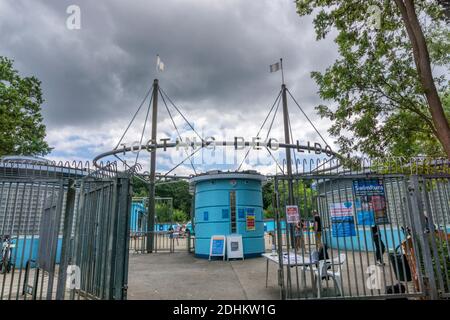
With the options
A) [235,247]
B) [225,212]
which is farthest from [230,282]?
[225,212]

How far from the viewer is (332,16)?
823cm

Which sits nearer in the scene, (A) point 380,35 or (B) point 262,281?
(B) point 262,281

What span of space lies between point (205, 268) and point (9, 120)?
11034mm

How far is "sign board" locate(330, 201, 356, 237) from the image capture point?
17.6 feet

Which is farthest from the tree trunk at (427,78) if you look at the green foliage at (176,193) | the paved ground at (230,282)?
the green foliage at (176,193)

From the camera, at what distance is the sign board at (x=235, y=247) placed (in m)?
10.9

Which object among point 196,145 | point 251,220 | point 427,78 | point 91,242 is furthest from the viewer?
point 196,145

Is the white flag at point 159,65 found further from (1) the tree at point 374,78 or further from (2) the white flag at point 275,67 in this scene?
(1) the tree at point 374,78

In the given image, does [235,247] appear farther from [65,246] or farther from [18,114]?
[18,114]

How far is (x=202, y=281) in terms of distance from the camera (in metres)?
7.14

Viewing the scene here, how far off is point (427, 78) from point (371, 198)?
9.00ft
